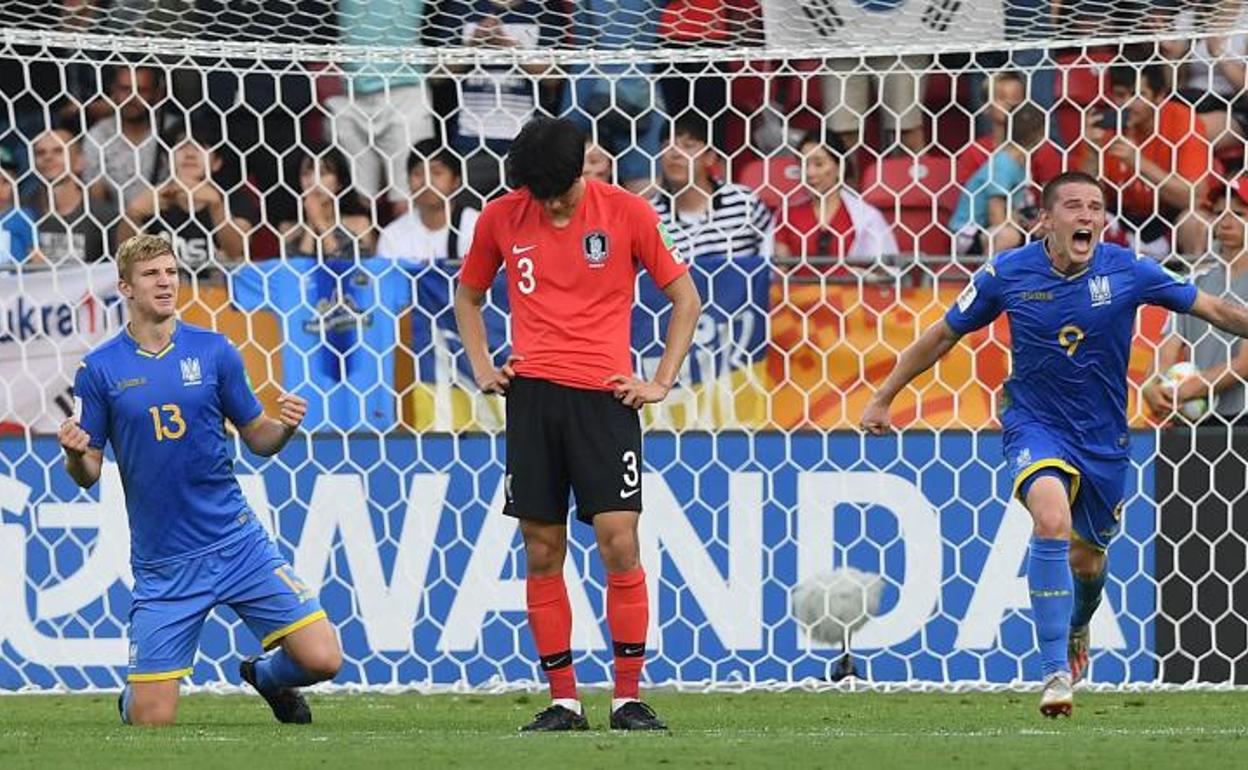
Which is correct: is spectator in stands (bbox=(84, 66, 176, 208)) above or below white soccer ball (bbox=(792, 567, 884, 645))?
above

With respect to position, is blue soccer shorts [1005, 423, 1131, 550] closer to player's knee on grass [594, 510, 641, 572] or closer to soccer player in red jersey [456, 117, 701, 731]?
soccer player in red jersey [456, 117, 701, 731]

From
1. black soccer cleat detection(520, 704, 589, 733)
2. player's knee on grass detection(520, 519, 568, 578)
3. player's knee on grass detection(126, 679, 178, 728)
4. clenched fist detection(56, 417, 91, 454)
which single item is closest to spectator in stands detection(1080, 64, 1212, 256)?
player's knee on grass detection(520, 519, 568, 578)

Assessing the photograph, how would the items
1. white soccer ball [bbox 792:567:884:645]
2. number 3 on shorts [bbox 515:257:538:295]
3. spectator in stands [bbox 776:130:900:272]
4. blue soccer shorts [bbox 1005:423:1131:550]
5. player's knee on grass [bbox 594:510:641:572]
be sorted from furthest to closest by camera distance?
spectator in stands [bbox 776:130:900:272] < white soccer ball [bbox 792:567:884:645] < blue soccer shorts [bbox 1005:423:1131:550] < number 3 on shorts [bbox 515:257:538:295] < player's knee on grass [bbox 594:510:641:572]

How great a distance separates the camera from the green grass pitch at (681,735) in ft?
19.5

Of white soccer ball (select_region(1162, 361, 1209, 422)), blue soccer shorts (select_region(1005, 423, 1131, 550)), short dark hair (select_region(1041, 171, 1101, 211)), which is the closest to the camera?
short dark hair (select_region(1041, 171, 1101, 211))

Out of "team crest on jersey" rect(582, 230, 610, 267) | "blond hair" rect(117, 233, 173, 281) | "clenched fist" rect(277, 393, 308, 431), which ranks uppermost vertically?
"blond hair" rect(117, 233, 173, 281)

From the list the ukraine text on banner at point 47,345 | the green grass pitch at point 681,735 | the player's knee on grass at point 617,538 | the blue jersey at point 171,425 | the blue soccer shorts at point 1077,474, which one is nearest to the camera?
the green grass pitch at point 681,735

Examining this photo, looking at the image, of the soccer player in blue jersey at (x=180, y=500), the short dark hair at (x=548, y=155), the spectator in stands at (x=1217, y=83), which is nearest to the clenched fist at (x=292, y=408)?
the soccer player in blue jersey at (x=180, y=500)

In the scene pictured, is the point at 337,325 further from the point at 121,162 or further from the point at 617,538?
the point at 617,538

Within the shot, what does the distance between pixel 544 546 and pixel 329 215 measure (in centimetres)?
316

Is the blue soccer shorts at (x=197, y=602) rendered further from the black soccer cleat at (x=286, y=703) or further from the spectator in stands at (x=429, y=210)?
the spectator in stands at (x=429, y=210)

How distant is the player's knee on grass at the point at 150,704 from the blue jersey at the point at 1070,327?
8.91 feet

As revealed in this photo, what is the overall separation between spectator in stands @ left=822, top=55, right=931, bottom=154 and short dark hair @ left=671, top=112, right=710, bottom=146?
0.57 meters

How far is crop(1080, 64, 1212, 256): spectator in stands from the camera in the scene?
946cm
